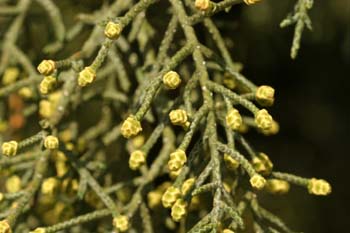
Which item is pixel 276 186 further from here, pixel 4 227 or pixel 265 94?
pixel 4 227

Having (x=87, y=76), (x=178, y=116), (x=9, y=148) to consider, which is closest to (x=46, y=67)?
(x=87, y=76)

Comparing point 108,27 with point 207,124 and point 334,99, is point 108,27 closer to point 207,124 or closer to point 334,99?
point 207,124

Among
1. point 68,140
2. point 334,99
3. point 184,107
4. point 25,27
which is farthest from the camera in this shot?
point 334,99

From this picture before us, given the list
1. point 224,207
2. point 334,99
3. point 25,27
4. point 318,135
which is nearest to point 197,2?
point 224,207

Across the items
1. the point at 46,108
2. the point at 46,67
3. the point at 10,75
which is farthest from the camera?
the point at 10,75

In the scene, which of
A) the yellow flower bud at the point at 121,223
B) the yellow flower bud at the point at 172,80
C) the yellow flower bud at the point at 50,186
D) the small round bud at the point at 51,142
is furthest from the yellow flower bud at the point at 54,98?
the yellow flower bud at the point at 172,80

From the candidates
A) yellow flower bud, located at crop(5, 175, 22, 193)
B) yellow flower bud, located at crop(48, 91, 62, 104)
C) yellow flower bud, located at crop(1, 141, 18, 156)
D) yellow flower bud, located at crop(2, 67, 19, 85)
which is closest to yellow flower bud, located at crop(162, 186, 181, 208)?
yellow flower bud, located at crop(1, 141, 18, 156)

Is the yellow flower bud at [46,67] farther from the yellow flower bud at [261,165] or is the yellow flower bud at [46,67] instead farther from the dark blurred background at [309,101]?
the dark blurred background at [309,101]

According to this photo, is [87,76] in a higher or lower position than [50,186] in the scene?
higher
